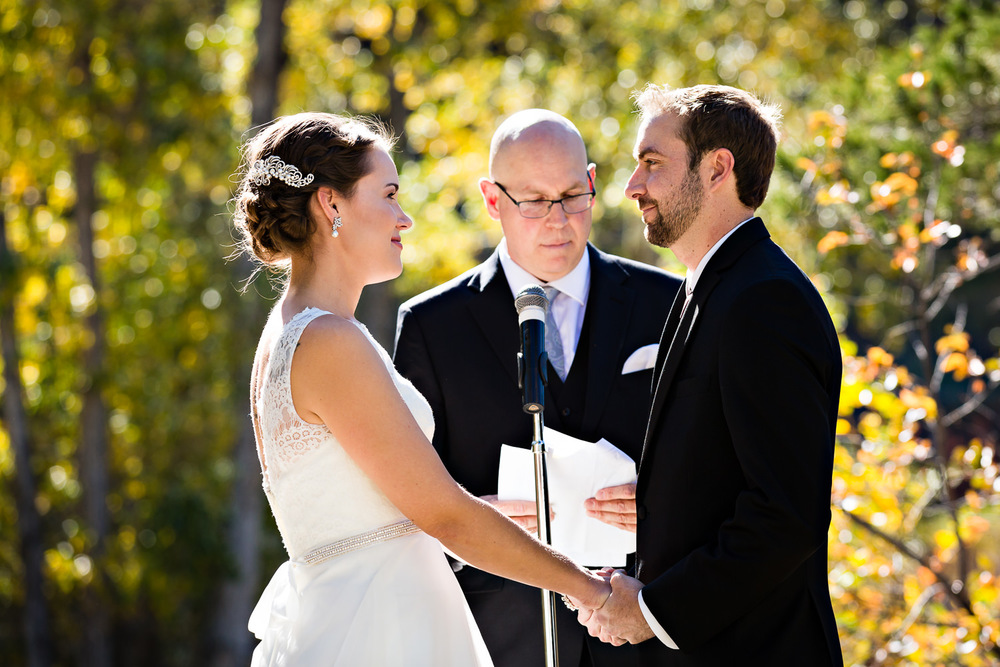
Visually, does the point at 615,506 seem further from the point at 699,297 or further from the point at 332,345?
the point at 332,345

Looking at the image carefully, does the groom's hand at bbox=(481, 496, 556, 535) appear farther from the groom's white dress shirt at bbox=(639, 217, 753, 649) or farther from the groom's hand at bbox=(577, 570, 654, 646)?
the groom's white dress shirt at bbox=(639, 217, 753, 649)

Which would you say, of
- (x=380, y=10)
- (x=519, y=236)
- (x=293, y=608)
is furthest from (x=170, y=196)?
(x=293, y=608)

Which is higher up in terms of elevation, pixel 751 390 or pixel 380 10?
pixel 380 10

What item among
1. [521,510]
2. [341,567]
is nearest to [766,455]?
[521,510]

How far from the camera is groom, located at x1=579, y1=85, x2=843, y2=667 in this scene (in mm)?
2174

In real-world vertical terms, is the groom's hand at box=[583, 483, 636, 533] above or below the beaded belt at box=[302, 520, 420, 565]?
below

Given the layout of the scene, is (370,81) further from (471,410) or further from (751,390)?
(751,390)

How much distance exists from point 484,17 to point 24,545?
7011 millimetres

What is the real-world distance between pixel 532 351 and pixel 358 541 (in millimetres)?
641

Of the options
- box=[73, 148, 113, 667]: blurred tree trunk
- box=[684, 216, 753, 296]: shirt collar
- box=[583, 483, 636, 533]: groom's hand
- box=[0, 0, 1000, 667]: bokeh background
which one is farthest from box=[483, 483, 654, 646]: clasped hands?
box=[73, 148, 113, 667]: blurred tree trunk

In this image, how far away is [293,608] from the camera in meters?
2.56

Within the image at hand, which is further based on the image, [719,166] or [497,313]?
[497,313]

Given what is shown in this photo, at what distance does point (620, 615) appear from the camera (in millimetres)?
2441

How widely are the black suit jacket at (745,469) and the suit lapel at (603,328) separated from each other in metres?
0.74
